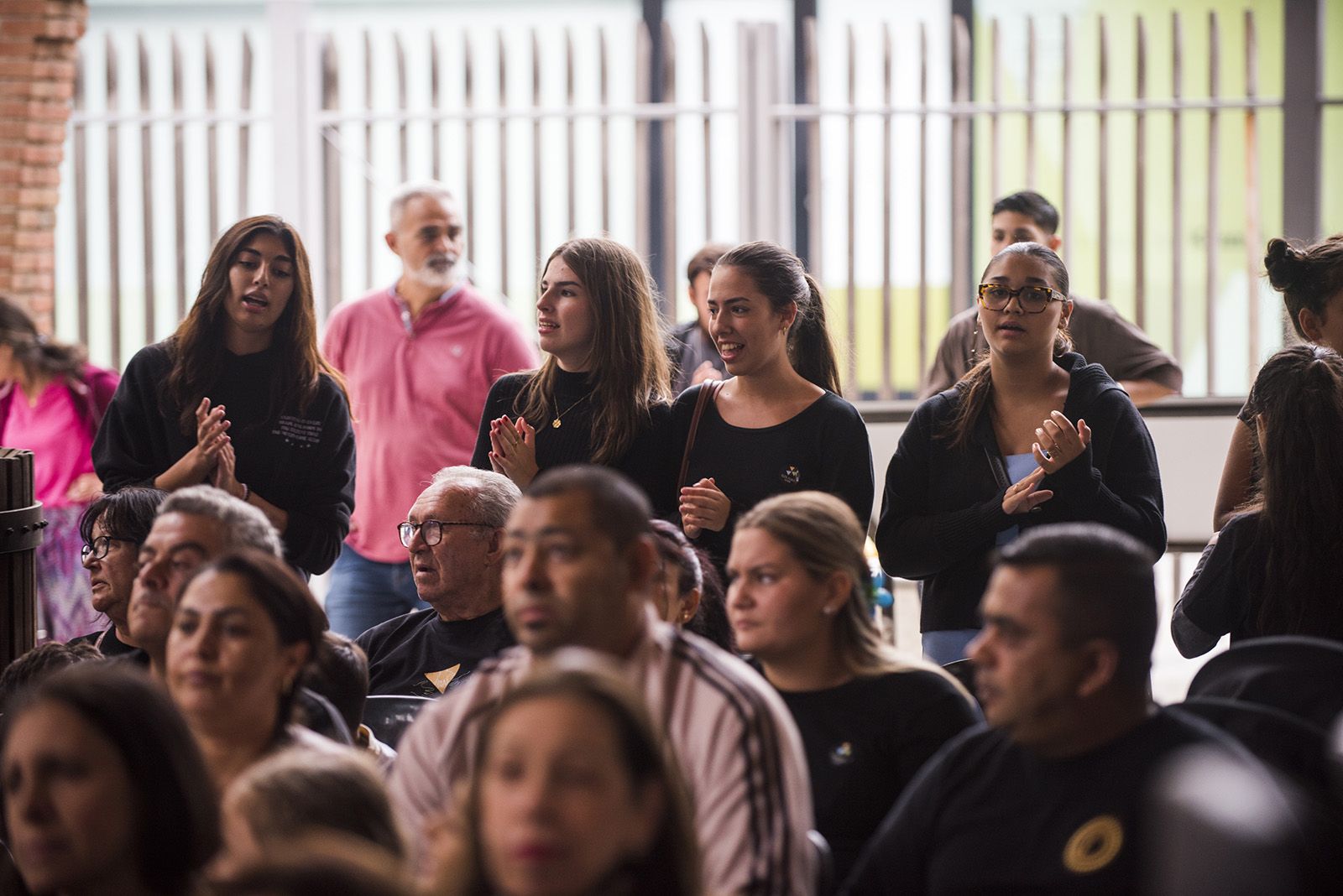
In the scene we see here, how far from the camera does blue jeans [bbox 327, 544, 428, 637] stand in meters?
4.20

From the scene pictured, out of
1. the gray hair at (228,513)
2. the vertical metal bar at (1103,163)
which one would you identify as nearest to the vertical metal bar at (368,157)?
the vertical metal bar at (1103,163)

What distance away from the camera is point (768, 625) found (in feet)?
7.98

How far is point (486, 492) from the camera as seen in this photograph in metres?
3.35

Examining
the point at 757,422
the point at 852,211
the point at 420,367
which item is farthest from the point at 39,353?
the point at 852,211

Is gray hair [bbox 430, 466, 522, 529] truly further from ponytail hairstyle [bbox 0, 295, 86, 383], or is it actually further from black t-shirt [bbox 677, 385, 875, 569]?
ponytail hairstyle [bbox 0, 295, 86, 383]

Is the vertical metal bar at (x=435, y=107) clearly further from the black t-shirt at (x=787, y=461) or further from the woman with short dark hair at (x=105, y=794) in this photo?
the woman with short dark hair at (x=105, y=794)

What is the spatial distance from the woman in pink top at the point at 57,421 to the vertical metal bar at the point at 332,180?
1.44m

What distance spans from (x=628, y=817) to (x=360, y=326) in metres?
3.22

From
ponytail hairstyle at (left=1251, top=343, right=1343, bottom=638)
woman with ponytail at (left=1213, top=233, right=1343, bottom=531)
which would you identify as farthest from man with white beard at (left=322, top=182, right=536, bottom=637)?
ponytail hairstyle at (left=1251, top=343, right=1343, bottom=638)

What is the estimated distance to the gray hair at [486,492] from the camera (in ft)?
10.9

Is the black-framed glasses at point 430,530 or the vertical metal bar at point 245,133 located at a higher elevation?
the vertical metal bar at point 245,133

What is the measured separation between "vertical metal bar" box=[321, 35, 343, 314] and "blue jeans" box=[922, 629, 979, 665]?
11.3ft

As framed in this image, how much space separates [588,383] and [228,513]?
887 millimetres

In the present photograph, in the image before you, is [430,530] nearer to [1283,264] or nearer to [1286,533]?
[1286,533]
